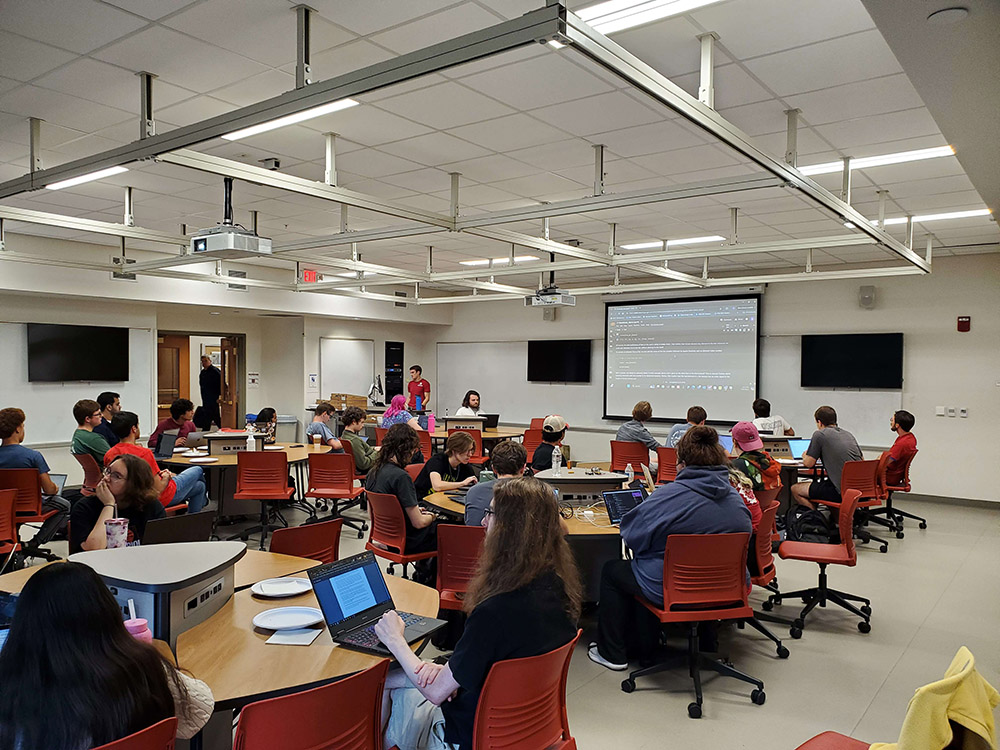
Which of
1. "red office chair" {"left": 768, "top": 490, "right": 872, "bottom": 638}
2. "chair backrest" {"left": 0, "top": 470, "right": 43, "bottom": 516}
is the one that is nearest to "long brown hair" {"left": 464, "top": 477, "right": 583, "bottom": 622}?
"red office chair" {"left": 768, "top": 490, "right": 872, "bottom": 638}

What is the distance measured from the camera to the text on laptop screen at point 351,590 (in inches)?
96.6

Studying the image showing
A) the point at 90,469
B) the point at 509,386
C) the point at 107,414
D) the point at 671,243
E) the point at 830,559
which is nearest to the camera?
the point at 830,559

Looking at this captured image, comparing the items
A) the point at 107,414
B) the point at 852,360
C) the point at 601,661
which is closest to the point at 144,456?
the point at 107,414

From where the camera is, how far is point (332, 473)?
7.16 meters

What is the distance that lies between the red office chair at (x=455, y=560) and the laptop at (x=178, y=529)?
1315mm

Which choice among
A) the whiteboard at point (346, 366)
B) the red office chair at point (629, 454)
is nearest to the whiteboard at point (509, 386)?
the whiteboard at point (346, 366)

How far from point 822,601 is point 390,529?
10.1 feet

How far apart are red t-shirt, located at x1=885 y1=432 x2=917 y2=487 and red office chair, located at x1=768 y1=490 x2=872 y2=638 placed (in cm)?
302

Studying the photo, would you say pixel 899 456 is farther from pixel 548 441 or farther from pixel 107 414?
pixel 107 414

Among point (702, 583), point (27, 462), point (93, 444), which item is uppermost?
point (93, 444)

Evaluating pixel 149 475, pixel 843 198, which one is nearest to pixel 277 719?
pixel 149 475

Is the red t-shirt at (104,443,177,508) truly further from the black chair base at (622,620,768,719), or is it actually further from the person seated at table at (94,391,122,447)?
the black chair base at (622,620,768,719)

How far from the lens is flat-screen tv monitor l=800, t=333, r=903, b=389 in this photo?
32.1 feet

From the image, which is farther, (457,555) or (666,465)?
(666,465)
